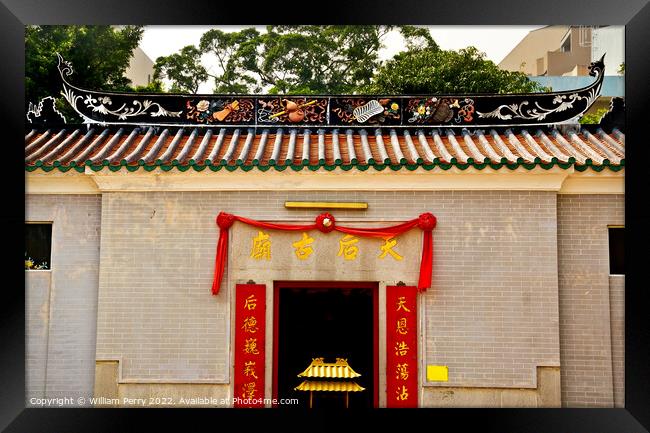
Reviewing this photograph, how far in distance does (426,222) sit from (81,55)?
1335 centimetres

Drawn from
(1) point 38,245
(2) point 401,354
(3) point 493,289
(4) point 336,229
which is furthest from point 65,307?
(3) point 493,289

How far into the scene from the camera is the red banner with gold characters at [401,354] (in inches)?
245

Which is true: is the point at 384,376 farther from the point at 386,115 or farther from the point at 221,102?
the point at 221,102

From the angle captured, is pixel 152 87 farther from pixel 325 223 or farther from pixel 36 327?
pixel 325 223

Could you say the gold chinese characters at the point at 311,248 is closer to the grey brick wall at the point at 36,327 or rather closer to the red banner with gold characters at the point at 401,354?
the red banner with gold characters at the point at 401,354

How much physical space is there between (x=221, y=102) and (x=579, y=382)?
4.57 meters

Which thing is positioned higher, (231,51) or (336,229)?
(231,51)

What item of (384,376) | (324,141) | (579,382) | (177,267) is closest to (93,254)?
(177,267)

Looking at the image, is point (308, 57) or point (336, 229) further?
point (308, 57)

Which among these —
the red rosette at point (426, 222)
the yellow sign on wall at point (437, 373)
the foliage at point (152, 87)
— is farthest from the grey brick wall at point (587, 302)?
the foliage at point (152, 87)

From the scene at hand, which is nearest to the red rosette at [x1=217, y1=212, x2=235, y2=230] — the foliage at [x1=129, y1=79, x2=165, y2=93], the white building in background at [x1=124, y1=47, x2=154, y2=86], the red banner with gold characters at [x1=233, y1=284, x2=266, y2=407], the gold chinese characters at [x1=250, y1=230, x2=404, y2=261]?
the gold chinese characters at [x1=250, y1=230, x2=404, y2=261]

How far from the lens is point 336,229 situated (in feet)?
20.5
